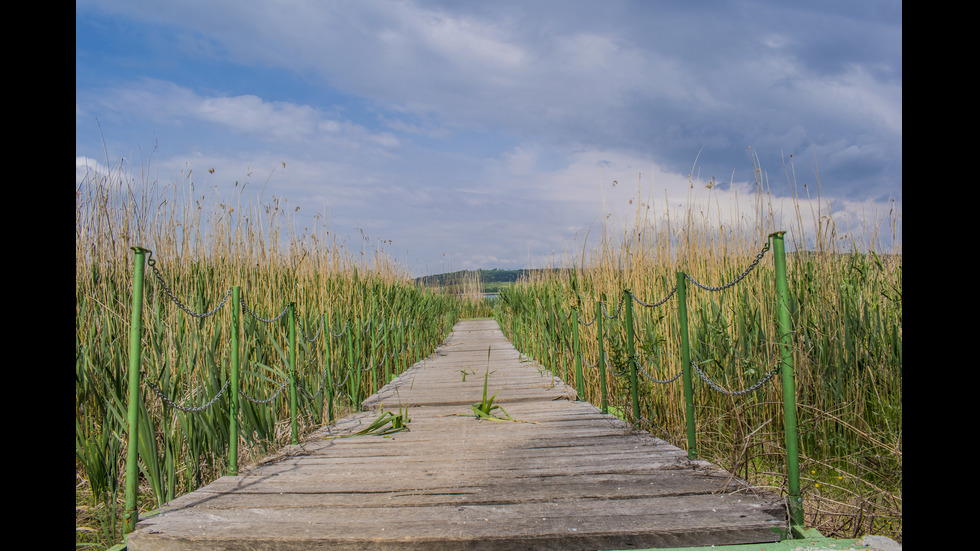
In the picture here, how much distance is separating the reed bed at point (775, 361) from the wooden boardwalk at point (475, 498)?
0.37m

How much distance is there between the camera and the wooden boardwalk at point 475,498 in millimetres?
2055

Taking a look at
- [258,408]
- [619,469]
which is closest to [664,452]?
[619,469]

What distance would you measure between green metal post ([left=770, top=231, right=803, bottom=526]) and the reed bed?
16 centimetres

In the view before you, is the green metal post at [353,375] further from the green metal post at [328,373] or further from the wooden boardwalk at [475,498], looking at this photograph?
the wooden boardwalk at [475,498]

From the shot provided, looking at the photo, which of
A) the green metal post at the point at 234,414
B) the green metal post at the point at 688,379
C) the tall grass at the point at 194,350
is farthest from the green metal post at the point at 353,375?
the green metal post at the point at 688,379

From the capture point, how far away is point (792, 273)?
12.2 ft

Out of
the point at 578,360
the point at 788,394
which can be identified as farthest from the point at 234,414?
the point at 578,360

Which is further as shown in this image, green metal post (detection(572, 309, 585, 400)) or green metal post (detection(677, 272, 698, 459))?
green metal post (detection(572, 309, 585, 400))

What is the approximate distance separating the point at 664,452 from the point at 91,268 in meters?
3.97

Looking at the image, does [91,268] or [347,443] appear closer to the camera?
[347,443]

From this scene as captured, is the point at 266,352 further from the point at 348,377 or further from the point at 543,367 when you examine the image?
the point at 543,367

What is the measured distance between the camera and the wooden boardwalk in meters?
2.05

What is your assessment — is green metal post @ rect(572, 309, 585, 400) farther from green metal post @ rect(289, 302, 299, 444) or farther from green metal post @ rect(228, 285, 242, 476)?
green metal post @ rect(228, 285, 242, 476)

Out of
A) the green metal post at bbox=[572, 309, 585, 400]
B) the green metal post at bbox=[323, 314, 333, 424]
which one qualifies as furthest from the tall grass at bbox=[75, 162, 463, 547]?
the green metal post at bbox=[572, 309, 585, 400]
